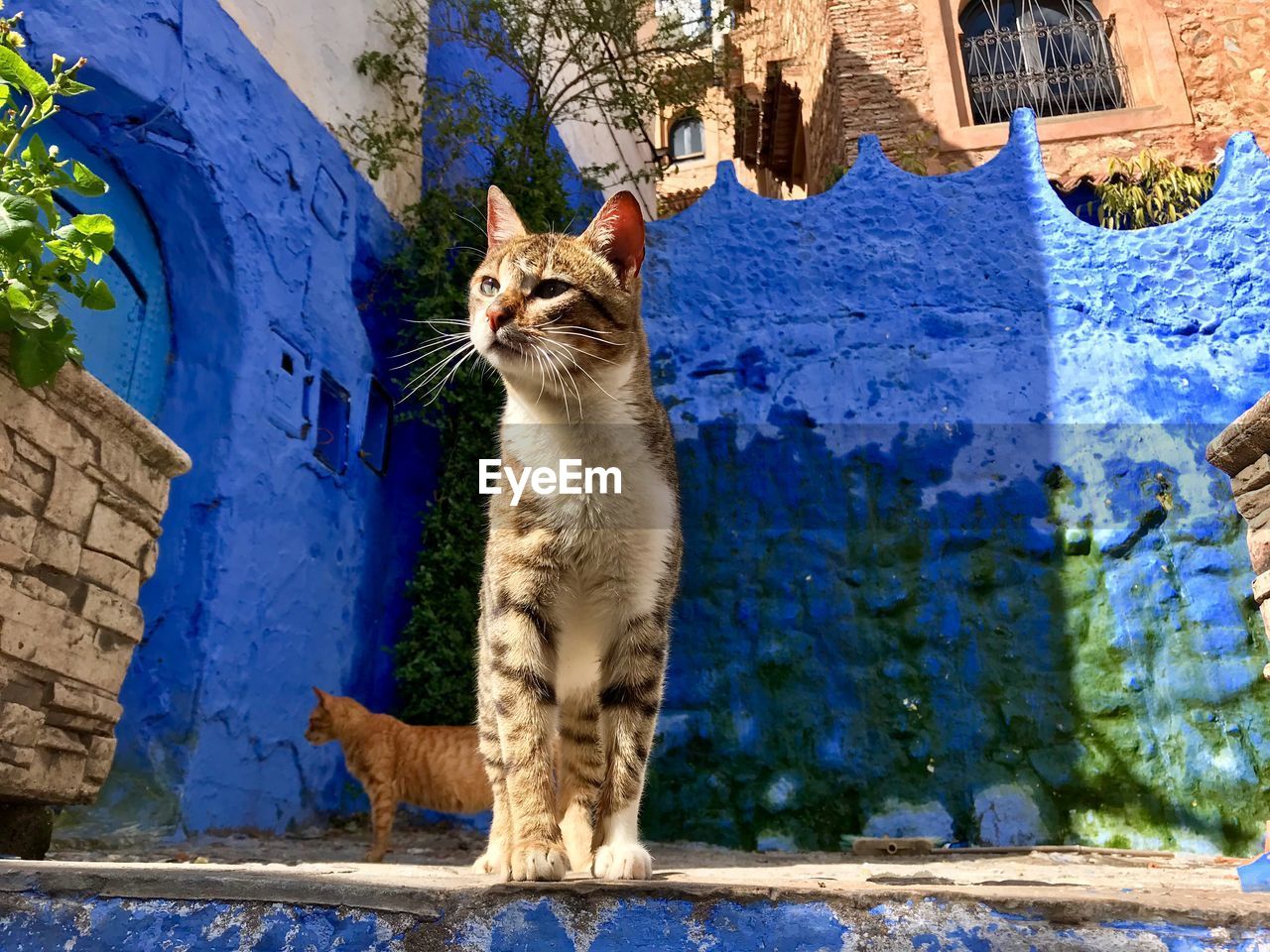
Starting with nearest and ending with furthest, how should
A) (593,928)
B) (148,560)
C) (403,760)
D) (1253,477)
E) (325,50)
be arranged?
(593,928)
(1253,477)
(148,560)
(403,760)
(325,50)

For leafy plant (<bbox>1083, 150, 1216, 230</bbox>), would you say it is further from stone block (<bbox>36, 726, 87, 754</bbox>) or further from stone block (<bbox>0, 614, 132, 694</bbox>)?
stone block (<bbox>36, 726, 87, 754</bbox>)

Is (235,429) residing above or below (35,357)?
above

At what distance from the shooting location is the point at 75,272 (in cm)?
240

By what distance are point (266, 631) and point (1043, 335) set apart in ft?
15.6

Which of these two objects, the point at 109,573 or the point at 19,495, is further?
the point at 109,573

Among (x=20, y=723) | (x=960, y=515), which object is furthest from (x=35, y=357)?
(x=960, y=515)

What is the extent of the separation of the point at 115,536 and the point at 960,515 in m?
4.28

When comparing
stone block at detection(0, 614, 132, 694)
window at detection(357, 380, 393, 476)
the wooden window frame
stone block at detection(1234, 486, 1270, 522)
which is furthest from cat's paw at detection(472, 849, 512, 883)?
the wooden window frame

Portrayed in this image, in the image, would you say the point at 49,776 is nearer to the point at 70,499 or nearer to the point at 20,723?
the point at 20,723

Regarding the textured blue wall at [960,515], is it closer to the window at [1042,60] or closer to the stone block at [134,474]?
the stone block at [134,474]

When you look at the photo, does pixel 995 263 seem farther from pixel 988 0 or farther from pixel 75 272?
pixel 988 0

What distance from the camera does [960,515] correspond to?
5.10 metres

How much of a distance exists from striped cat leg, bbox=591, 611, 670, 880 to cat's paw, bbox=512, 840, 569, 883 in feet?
0.82

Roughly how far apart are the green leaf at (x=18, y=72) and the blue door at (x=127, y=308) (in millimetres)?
1729
